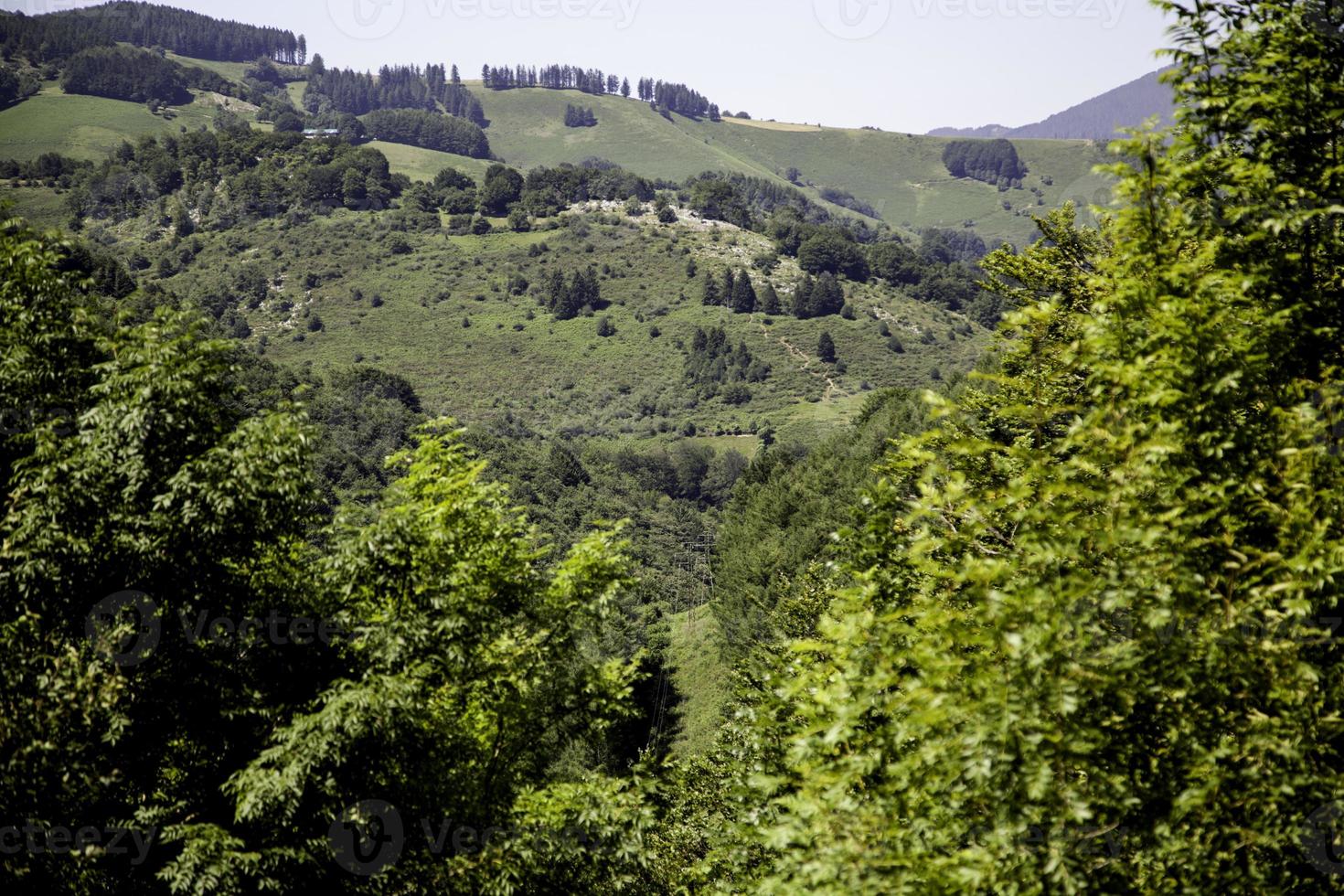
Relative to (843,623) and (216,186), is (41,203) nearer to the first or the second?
(216,186)

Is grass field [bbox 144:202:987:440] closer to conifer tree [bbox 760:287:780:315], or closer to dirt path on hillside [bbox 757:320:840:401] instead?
dirt path on hillside [bbox 757:320:840:401]

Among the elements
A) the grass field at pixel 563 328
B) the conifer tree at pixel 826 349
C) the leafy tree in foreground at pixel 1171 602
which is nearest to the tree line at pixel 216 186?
the grass field at pixel 563 328

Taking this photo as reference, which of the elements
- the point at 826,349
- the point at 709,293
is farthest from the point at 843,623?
the point at 709,293

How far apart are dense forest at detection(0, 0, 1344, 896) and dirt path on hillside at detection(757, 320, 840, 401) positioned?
131 metres

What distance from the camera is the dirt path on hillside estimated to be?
14625 cm

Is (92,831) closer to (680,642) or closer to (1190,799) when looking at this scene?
(1190,799)

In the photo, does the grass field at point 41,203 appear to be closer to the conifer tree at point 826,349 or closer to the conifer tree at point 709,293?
the conifer tree at point 709,293

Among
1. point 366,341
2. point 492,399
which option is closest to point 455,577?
point 492,399

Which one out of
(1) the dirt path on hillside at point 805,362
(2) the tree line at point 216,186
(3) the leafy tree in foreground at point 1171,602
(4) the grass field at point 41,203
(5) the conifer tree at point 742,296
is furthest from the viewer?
(2) the tree line at point 216,186

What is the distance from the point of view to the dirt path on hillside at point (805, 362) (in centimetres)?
14625

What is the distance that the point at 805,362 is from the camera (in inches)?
6102

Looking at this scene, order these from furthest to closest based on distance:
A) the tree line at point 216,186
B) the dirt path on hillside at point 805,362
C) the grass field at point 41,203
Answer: the tree line at point 216,186
the grass field at point 41,203
the dirt path on hillside at point 805,362

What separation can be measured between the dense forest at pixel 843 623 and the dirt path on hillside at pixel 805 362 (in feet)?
431

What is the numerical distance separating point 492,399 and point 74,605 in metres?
134
